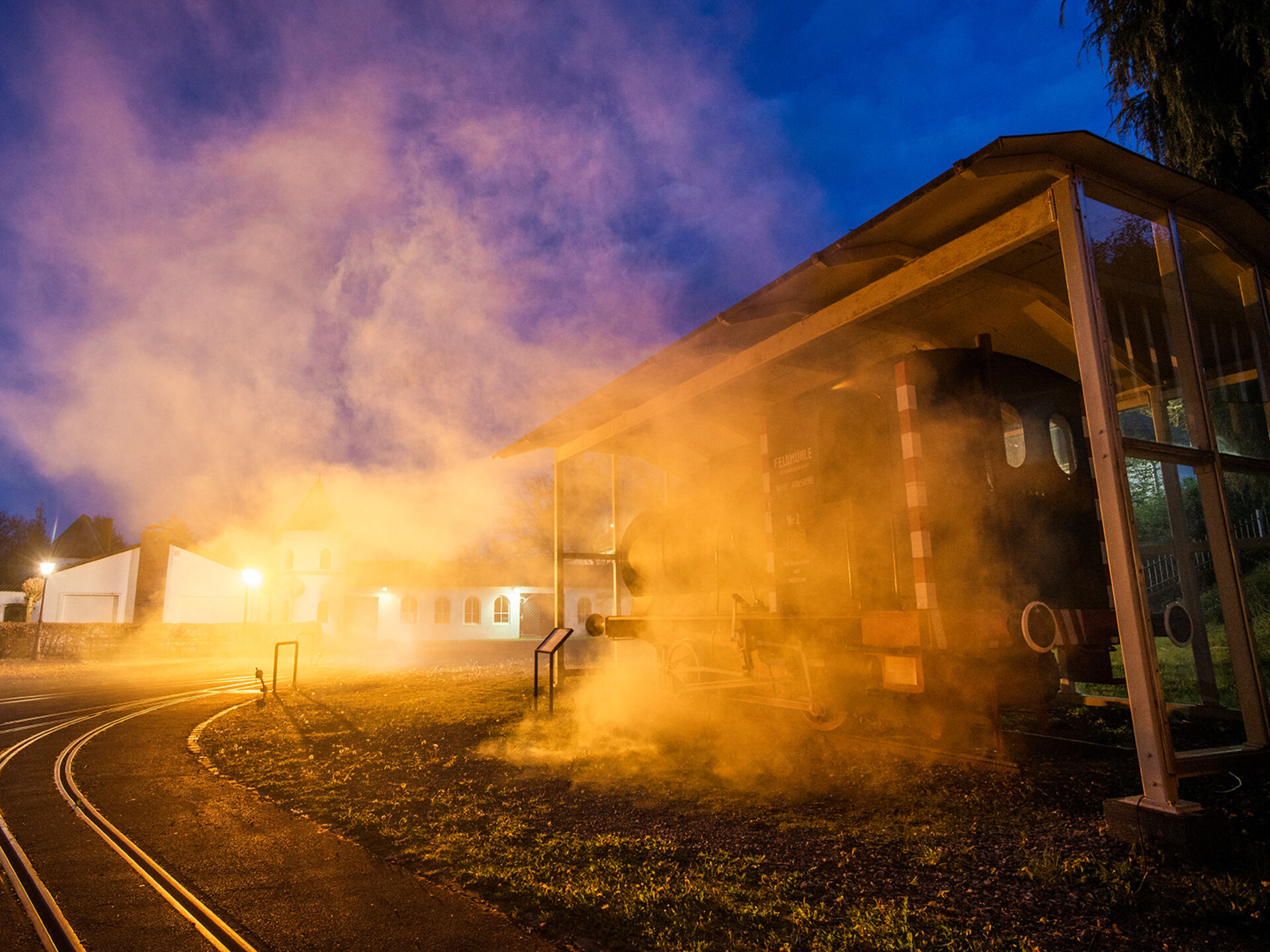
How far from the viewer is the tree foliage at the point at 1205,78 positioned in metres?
7.52

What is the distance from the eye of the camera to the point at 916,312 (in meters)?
6.49

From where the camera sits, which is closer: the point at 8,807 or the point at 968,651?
the point at 968,651

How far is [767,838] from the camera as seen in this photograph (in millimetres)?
3883

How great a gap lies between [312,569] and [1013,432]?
43.3m

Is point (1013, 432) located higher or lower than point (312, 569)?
lower

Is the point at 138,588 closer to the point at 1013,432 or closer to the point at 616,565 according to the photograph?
the point at 616,565

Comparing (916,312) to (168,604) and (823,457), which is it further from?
(168,604)

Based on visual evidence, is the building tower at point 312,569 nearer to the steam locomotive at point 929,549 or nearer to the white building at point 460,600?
the white building at point 460,600

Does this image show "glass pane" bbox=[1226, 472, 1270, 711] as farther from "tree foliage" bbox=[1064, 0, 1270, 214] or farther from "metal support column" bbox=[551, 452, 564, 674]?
"metal support column" bbox=[551, 452, 564, 674]

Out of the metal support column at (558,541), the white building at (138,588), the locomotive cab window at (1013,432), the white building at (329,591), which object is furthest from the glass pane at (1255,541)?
the white building at (138,588)

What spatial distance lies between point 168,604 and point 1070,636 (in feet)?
134

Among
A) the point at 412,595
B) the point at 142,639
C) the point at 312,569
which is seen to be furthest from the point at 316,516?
the point at 142,639

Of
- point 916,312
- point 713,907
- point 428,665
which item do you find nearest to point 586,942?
point 713,907

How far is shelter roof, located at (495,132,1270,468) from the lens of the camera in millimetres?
4199
